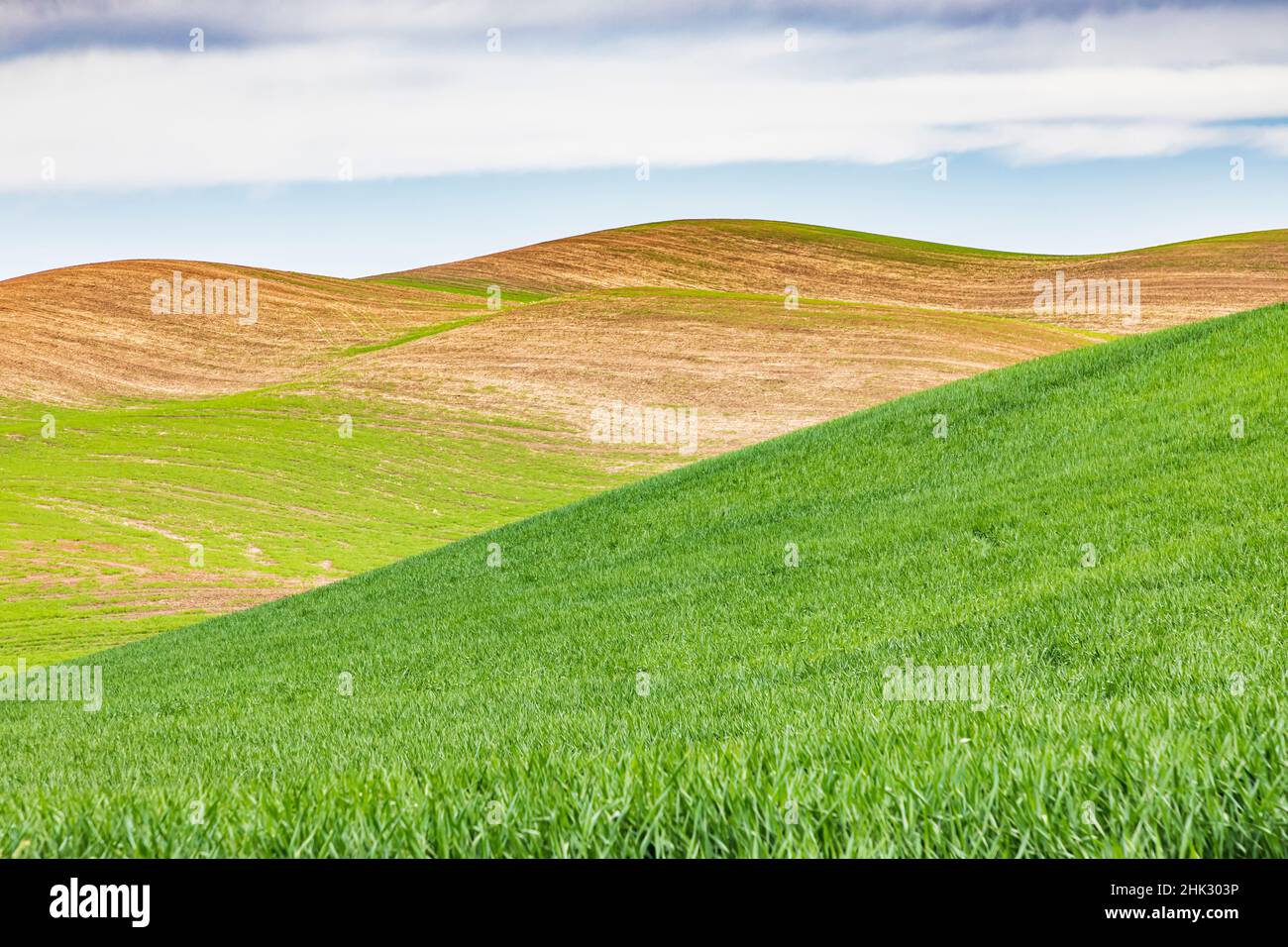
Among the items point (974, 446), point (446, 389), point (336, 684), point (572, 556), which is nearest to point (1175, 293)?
point (446, 389)

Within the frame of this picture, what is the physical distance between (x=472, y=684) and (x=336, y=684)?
112 inches

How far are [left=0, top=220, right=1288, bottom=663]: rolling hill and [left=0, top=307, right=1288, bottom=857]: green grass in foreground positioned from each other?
10.9m

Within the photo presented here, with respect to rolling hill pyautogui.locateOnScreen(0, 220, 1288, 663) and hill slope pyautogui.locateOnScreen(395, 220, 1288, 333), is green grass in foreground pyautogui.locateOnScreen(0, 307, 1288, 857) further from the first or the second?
hill slope pyautogui.locateOnScreen(395, 220, 1288, 333)

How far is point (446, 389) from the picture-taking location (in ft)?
200

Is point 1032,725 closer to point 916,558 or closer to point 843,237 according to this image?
point 916,558

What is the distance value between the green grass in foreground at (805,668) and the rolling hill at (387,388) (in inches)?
428

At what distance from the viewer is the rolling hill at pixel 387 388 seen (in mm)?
33531

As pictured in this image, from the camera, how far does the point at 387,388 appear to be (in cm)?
6109

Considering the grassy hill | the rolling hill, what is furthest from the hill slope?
the grassy hill

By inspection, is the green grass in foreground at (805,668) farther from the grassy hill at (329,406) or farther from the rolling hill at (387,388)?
the rolling hill at (387,388)

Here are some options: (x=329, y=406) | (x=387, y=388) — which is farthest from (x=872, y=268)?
(x=329, y=406)

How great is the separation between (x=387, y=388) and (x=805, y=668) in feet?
179

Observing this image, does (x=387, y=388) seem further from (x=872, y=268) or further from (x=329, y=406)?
(x=872, y=268)
